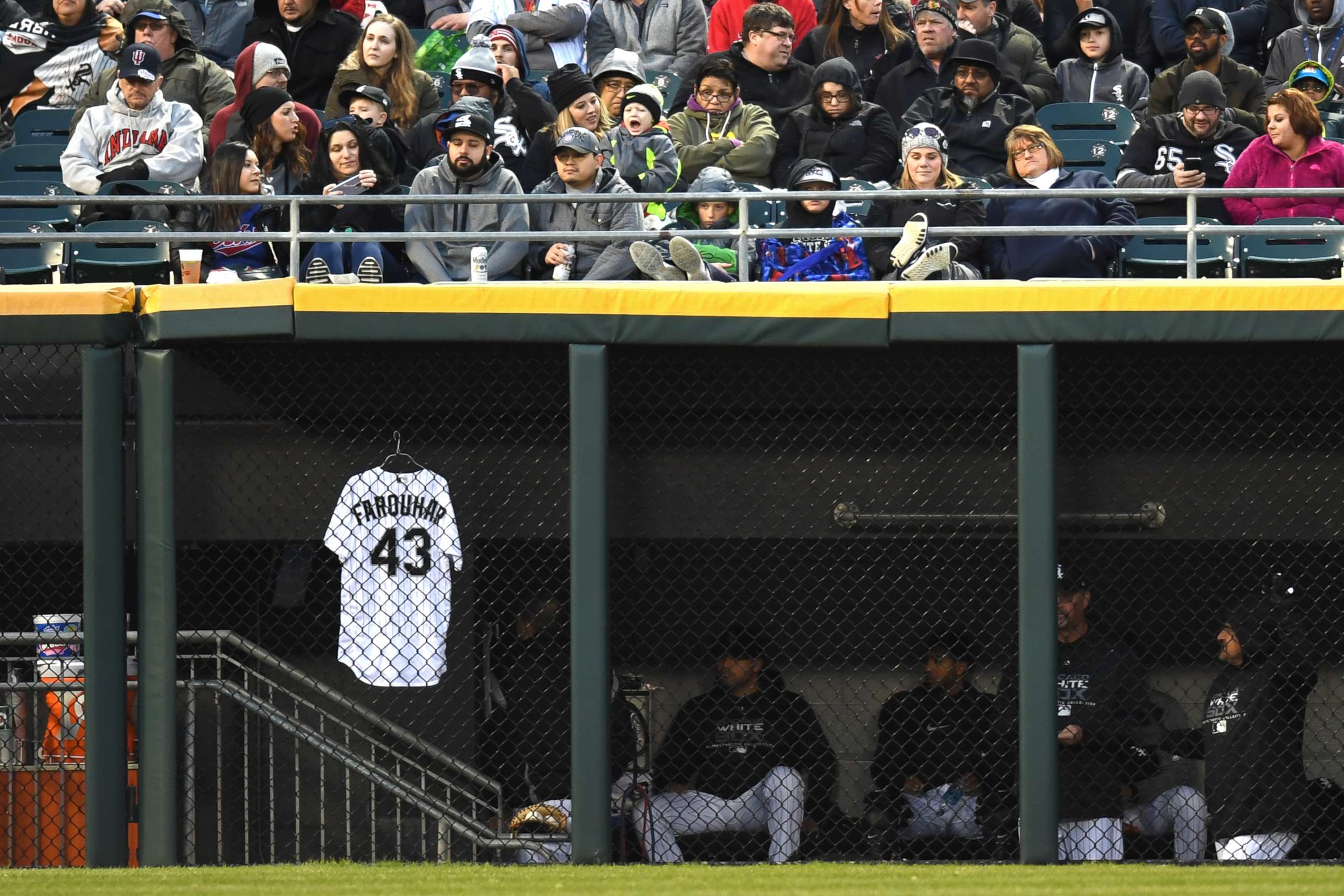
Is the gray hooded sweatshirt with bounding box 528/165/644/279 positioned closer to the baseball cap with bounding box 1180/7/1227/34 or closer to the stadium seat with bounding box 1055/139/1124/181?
the stadium seat with bounding box 1055/139/1124/181

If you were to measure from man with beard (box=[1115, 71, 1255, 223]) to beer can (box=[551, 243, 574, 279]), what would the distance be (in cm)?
317

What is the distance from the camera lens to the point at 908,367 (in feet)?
24.5

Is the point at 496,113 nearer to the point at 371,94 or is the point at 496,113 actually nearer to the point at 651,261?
the point at 371,94

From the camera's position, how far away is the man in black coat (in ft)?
37.1

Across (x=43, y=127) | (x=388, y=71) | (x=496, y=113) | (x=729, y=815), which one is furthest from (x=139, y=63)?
(x=729, y=815)

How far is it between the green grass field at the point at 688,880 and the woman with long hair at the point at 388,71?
5138 millimetres

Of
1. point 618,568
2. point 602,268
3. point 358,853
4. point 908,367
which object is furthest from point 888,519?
point 358,853

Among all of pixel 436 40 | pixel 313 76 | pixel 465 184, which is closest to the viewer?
pixel 465 184

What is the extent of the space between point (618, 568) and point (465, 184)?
85.6 inches

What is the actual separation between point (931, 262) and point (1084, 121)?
3.72 meters

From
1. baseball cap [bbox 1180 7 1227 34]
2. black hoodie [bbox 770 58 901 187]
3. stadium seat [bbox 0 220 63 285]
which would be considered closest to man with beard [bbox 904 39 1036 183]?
black hoodie [bbox 770 58 901 187]

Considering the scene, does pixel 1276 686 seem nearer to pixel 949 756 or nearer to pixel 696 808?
pixel 949 756

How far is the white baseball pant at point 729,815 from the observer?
7426mm

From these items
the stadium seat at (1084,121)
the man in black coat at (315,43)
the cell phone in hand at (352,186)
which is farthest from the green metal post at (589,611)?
the man in black coat at (315,43)
